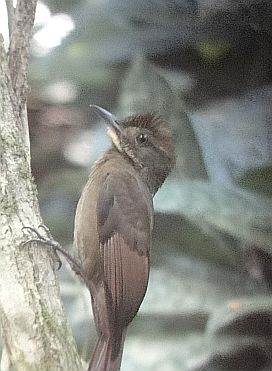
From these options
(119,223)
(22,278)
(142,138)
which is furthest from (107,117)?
(22,278)

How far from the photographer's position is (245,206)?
5.41ft

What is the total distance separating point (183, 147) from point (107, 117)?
0.55ft

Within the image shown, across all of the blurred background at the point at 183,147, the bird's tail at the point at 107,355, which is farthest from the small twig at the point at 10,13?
the bird's tail at the point at 107,355

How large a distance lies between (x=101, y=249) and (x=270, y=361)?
41 cm

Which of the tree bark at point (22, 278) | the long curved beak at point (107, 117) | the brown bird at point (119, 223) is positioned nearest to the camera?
the tree bark at point (22, 278)

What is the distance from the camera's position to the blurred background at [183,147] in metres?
1.52

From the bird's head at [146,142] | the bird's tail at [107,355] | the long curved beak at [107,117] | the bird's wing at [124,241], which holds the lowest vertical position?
the bird's tail at [107,355]

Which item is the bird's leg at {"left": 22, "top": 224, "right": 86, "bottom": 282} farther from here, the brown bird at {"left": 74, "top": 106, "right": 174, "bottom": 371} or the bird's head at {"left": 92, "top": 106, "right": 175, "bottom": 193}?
the bird's head at {"left": 92, "top": 106, "right": 175, "bottom": 193}

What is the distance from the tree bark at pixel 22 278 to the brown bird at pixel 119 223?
3.2 inches

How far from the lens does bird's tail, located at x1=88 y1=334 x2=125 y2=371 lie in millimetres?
1400

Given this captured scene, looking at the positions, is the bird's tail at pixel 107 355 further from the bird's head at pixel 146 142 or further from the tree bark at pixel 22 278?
the bird's head at pixel 146 142

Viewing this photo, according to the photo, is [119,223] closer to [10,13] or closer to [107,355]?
[107,355]

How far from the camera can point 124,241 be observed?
1472 mm

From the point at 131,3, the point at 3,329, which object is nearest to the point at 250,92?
the point at 131,3
